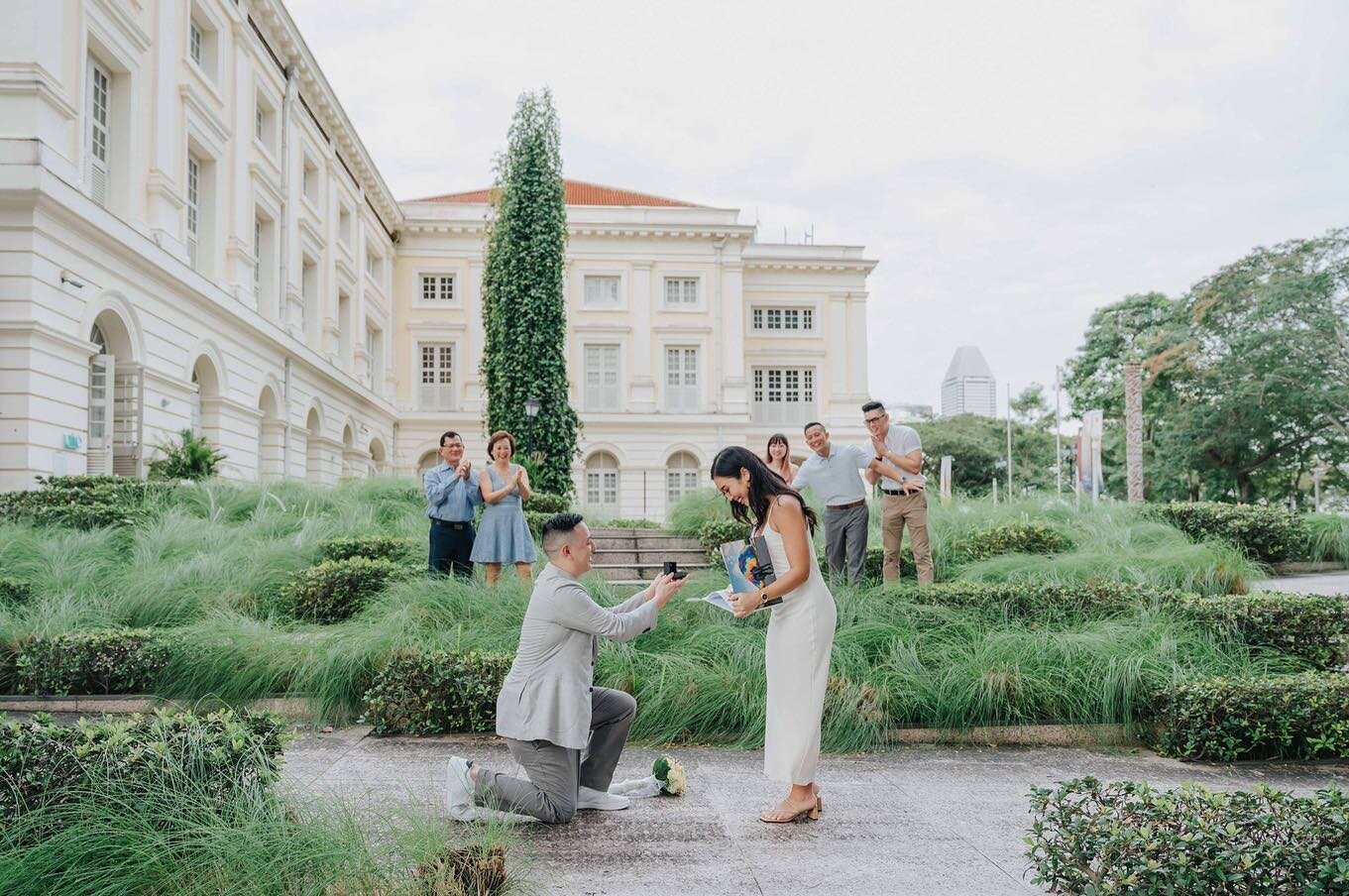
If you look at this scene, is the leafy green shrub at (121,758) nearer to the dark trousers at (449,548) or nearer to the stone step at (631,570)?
the dark trousers at (449,548)

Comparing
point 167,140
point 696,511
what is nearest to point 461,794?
point 696,511

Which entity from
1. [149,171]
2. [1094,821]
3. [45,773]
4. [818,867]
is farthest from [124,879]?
[149,171]

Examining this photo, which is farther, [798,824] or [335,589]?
[335,589]

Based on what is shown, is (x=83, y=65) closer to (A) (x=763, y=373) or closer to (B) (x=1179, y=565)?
(B) (x=1179, y=565)

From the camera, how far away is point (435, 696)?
607 cm

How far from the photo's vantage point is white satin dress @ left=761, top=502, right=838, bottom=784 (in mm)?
4328

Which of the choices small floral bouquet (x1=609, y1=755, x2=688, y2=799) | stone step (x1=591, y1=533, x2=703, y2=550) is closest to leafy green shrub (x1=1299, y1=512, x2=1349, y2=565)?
stone step (x1=591, y1=533, x2=703, y2=550)

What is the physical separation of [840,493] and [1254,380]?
2540 centimetres

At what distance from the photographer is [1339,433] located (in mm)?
29531

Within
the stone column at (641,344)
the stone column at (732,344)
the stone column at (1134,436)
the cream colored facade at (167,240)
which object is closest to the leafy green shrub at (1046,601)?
the stone column at (1134,436)

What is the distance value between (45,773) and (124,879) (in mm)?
767

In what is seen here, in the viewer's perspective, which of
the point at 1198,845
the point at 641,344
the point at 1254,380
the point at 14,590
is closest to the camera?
the point at 1198,845

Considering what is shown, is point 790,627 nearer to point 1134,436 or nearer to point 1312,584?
point 1312,584

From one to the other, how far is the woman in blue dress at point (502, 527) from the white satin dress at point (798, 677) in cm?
412
